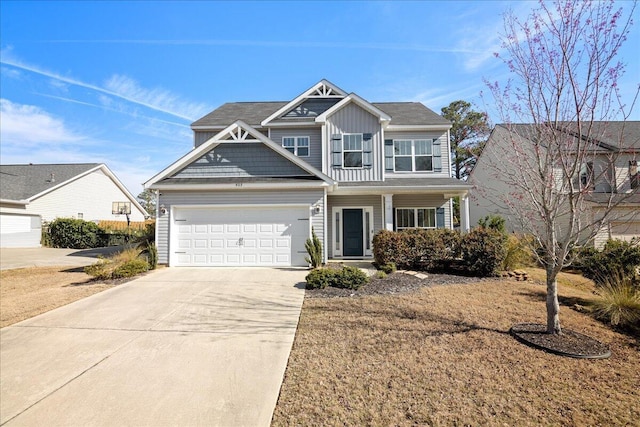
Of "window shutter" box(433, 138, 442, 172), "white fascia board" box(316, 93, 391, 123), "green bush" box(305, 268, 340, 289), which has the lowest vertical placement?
"green bush" box(305, 268, 340, 289)

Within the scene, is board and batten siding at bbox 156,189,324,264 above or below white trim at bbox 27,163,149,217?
below

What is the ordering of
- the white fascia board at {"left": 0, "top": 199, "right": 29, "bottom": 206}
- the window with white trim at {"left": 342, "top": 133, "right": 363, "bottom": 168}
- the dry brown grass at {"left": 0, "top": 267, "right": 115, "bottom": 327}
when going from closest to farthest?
the dry brown grass at {"left": 0, "top": 267, "right": 115, "bottom": 327}
the window with white trim at {"left": 342, "top": 133, "right": 363, "bottom": 168}
the white fascia board at {"left": 0, "top": 199, "right": 29, "bottom": 206}

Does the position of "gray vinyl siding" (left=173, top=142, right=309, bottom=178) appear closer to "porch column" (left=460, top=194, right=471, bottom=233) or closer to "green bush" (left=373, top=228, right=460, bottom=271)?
"green bush" (left=373, top=228, right=460, bottom=271)

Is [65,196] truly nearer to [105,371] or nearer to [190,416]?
[105,371]

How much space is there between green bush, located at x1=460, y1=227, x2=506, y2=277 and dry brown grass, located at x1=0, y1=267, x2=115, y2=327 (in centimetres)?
1043

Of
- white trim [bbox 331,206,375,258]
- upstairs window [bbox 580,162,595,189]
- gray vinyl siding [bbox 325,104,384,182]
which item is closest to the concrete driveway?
upstairs window [bbox 580,162,595,189]

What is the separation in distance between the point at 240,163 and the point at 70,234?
16.3 meters

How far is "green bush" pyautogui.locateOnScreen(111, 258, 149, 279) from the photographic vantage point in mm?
9281

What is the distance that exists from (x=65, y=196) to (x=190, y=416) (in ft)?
90.6

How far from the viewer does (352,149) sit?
1407 centimetres

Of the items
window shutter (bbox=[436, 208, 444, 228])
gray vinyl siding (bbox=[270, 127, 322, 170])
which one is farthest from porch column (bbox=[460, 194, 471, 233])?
gray vinyl siding (bbox=[270, 127, 322, 170])

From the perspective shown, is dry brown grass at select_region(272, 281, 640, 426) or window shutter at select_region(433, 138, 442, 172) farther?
window shutter at select_region(433, 138, 442, 172)

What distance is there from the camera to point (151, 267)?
1049 cm

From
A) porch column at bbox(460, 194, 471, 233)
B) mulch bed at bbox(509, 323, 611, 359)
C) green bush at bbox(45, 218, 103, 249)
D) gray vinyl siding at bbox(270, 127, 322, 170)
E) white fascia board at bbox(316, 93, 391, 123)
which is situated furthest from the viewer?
green bush at bbox(45, 218, 103, 249)
